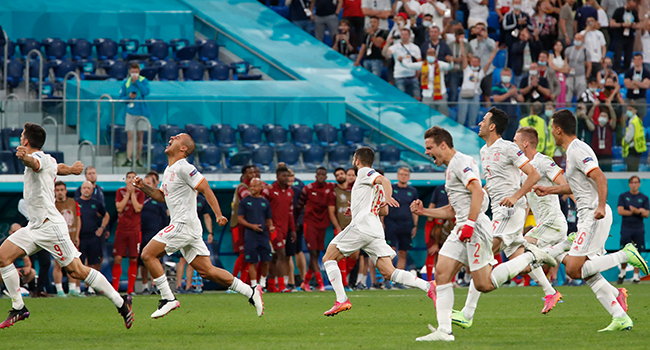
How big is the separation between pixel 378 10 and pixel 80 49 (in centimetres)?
845

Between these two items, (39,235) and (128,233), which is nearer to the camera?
(39,235)

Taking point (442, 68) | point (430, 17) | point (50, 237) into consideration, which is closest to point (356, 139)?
point (442, 68)

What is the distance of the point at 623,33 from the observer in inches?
1031

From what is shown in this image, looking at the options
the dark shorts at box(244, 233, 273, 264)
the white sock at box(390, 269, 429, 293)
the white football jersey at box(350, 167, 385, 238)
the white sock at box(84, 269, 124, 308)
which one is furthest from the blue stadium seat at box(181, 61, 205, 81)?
the white sock at box(84, 269, 124, 308)

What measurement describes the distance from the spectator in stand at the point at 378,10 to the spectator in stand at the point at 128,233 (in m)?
10.5

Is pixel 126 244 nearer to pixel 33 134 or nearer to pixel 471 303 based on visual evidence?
pixel 33 134

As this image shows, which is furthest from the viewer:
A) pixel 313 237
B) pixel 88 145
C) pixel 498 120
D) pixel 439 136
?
pixel 313 237

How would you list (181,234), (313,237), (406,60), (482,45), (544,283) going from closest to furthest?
(181,234)
(544,283)
(313,237)
(406,60)
(482,45)

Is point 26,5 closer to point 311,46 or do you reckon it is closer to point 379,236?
point 311,46

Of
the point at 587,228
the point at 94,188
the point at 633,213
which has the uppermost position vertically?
the point at 587,228

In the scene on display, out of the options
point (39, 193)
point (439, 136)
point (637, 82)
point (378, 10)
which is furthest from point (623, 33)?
point (39, 193)

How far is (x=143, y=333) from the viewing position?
913cm

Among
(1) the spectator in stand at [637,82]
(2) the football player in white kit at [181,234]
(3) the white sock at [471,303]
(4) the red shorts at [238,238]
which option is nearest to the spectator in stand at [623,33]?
(1) the spectator in stand at [637,82]

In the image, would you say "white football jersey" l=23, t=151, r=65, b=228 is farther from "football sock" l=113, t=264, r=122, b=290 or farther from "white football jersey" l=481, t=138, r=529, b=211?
"football sock" l=113, t=264, r=122, b=290
